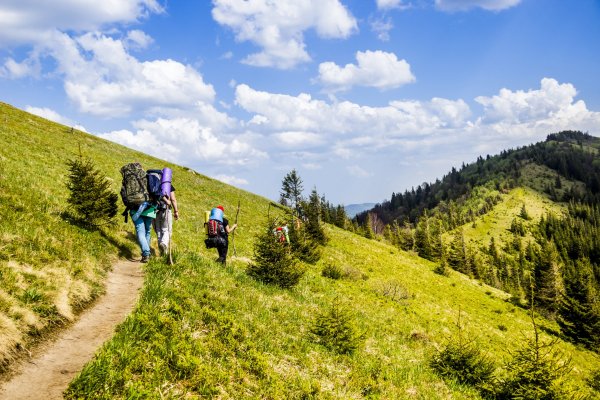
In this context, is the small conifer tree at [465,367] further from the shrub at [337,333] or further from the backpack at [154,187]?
the backpack at [154,187]

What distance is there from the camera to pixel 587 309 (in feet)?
136

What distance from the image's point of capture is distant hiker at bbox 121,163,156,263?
471 inches

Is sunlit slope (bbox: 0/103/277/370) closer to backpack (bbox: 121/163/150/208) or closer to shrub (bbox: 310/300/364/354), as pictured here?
backpack (bbox: 121/163/150/208)

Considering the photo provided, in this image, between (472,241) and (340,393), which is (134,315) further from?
(472,241)

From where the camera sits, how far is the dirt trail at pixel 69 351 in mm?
4992

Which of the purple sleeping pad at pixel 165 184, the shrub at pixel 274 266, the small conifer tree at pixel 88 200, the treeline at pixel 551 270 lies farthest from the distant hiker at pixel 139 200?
the treeline at pixel 551 270

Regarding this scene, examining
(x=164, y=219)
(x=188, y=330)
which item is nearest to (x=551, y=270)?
(x=164, y=219)

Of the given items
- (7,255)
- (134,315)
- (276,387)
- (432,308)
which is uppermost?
(7,255)

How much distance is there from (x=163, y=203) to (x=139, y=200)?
2.48ft

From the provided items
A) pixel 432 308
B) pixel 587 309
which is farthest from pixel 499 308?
pixel 432 308

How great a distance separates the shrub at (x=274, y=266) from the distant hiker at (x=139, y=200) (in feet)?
16.3

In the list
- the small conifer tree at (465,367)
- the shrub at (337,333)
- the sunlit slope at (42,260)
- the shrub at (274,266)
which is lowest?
the small conifer tree at (465,367)

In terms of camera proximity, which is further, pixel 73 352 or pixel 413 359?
pixel 413 359

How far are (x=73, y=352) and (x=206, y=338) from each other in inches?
90.5
